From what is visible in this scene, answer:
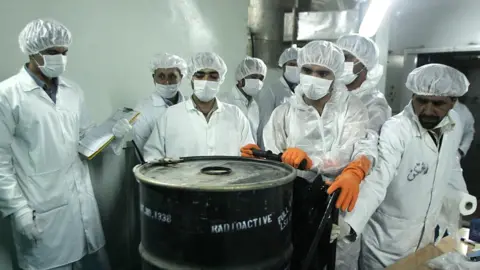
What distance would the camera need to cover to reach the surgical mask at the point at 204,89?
74.6 inches

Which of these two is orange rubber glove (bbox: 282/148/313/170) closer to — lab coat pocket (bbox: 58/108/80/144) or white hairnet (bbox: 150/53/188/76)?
lab coat pocket (bbox: 58/108/80/144)

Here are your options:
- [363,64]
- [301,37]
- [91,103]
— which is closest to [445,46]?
[301,37]

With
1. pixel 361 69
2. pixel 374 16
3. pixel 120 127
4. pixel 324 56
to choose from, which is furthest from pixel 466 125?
pixel 120 127

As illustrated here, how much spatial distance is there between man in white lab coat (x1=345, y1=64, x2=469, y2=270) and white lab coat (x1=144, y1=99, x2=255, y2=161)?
2.62 ft

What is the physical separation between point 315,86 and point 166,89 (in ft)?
3.80

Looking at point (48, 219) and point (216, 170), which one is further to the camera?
point (48, 219)

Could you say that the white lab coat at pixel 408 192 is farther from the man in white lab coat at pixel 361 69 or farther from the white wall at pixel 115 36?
the white wall at pixel 115 36

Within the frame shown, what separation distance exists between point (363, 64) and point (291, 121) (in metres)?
0.75

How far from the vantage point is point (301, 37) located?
3.97 metres

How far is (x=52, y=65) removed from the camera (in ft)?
5.43

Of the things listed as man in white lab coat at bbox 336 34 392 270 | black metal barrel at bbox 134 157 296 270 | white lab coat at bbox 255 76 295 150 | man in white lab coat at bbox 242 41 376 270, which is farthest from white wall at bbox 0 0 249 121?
black metal barrel at bbox 134 157 296 270

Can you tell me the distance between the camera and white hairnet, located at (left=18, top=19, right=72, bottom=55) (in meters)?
1.59

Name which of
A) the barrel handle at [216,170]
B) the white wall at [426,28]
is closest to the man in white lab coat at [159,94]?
the barrel handle at [216,170]

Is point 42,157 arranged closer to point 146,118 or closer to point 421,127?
point 146,118
